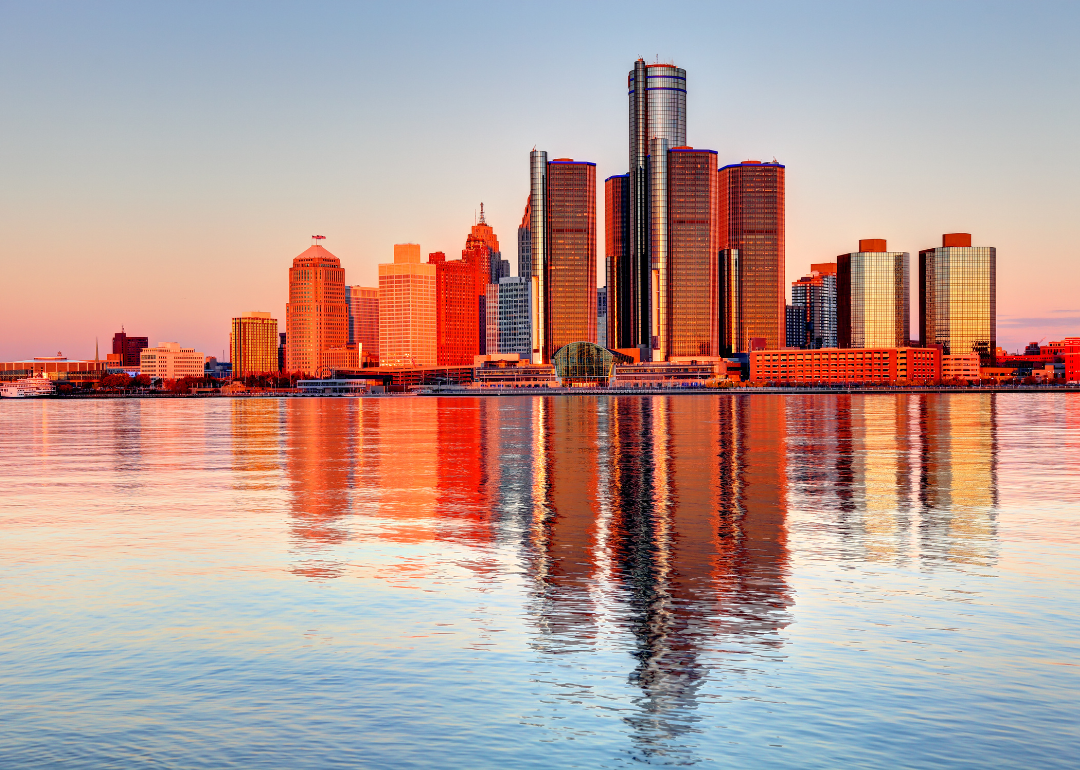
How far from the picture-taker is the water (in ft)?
52.8

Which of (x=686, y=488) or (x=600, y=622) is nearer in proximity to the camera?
(x=600, y=622)

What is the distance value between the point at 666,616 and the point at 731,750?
8.51 meters

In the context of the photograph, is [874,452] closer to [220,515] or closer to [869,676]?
[220,515]

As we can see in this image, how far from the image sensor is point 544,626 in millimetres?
23156

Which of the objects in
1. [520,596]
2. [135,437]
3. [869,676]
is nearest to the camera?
[869,676]

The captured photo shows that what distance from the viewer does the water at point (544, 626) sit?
16.1 meters

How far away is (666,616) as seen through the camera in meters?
24.0

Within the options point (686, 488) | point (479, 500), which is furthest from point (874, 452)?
point (479, 500)

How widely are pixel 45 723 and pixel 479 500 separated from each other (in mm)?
32167

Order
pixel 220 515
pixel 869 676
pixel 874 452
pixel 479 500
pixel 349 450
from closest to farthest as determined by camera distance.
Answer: pixel 869 676 < pixel 220 515 < pixel 479 500 < pixel 874 452 < pixel 349 450

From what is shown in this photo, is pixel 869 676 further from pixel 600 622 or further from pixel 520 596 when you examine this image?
pixel 520 596

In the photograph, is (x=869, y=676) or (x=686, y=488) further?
(x=686, y=488)

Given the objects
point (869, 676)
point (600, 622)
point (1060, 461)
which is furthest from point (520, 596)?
point (1060, 461)

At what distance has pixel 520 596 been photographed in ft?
87.2
